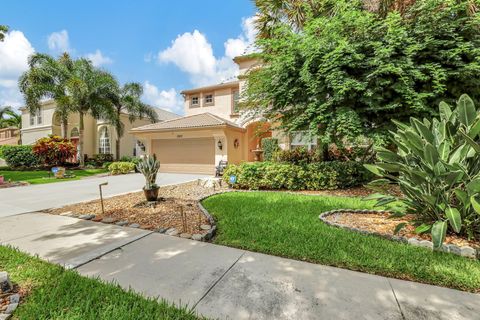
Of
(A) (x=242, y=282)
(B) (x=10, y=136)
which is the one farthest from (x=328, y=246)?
(B) (x=10, y=136)

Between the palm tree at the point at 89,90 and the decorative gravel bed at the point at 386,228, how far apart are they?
1962 centimetres

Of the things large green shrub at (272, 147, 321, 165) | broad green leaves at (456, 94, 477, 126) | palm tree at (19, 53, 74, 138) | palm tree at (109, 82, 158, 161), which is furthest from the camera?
palm tree at (109, 82, 158, 161)

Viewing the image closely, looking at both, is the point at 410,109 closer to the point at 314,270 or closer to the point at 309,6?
the point at 309,6

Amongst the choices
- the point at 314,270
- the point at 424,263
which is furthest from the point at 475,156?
the point at 314,270

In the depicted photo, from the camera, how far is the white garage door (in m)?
15.8

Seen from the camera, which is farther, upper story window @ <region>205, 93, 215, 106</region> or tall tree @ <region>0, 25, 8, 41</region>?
upper story window @ <region>205, 93, 215, 106</region>

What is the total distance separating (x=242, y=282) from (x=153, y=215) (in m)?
3.56

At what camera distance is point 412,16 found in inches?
291

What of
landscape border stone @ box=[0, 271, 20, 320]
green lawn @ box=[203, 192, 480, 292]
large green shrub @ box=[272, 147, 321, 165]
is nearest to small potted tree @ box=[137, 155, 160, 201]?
green lawn @ box=[203, 192, 480, 292]

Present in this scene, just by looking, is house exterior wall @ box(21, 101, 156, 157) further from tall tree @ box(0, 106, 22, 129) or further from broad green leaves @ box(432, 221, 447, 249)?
broad green leaves @ box(432, 221, 447, 249)

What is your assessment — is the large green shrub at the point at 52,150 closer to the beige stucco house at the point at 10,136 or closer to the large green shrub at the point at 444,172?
the large green shrub at the point at 444,172

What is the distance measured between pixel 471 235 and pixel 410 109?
463 cm

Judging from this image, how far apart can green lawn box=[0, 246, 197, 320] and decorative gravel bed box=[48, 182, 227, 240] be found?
1684mm

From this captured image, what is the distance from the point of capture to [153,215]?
5551mm
